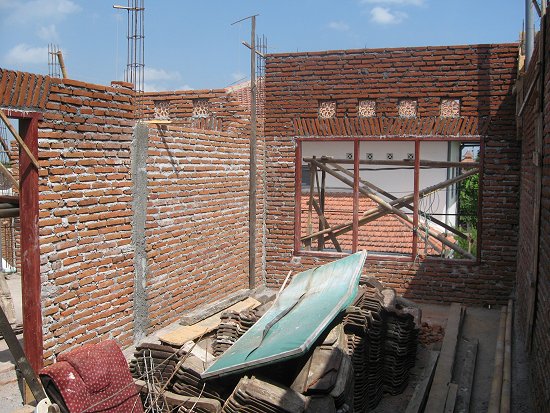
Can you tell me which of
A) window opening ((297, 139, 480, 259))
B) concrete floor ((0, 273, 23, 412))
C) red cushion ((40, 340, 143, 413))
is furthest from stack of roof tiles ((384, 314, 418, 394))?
window opening ((297, 139, 480, 259))

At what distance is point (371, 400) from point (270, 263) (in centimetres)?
488

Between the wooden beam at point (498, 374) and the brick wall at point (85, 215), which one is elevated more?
the brick wall at point (85, 215)

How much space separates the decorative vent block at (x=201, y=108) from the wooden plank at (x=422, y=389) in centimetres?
534

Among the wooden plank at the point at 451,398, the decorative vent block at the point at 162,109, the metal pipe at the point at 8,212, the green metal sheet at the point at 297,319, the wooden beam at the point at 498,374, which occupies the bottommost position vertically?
the wooden plank at the point at 451,398

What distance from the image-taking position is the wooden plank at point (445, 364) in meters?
6.15

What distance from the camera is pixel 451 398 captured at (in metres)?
6.25

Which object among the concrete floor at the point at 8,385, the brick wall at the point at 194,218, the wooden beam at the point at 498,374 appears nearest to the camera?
the wooden beam at the point at 498,374

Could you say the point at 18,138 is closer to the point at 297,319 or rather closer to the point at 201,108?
the point at 297,319

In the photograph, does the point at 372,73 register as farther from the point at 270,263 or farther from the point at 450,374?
the point at 450,374

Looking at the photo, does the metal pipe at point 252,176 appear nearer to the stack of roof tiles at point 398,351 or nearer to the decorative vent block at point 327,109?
the decorative vent block at point 327,109

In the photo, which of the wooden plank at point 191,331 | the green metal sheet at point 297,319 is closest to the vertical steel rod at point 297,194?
the green metal sheet at point 297,319

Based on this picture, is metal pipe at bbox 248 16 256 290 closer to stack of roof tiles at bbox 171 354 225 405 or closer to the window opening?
the window opening

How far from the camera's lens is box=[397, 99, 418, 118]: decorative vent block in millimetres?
10031

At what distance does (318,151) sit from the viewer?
20656 mm
